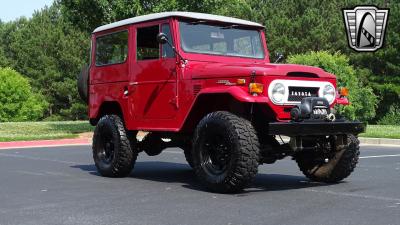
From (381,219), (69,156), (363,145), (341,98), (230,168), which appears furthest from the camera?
(363,145)

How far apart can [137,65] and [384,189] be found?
3899 mm

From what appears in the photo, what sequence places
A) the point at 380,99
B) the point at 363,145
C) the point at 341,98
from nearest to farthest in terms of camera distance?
the point at 341,98 < the point at 363,145 < the point at 380,99

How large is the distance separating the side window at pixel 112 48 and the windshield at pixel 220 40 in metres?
1.29

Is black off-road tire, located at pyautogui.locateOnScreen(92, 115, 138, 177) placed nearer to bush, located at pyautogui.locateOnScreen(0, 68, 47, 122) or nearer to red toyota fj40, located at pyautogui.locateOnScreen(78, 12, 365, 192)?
red toyota fj40, located at pyautogui.locateOnScreen(78, 12, 365, 192)

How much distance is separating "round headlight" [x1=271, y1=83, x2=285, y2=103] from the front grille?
0.48 feet

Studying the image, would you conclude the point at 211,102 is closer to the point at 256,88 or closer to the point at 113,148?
the point at 256,88

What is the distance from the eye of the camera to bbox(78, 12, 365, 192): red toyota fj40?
709 cm

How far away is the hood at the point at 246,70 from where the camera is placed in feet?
23.4

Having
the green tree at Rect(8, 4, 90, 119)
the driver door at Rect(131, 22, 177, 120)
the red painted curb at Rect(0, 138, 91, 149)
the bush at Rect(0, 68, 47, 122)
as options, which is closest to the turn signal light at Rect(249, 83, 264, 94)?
the driver door at Rect(131, 22, 177, 120)

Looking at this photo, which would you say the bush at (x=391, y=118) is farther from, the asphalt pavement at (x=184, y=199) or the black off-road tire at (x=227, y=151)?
the black off-road tire at (x=227, y=151)

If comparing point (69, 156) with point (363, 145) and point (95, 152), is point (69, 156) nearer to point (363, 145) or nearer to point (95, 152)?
point (95, 152)

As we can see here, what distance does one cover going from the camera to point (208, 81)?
755cm

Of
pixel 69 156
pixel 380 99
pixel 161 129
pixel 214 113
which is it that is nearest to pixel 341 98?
pixel 214 113

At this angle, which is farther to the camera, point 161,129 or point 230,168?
point 161,129
